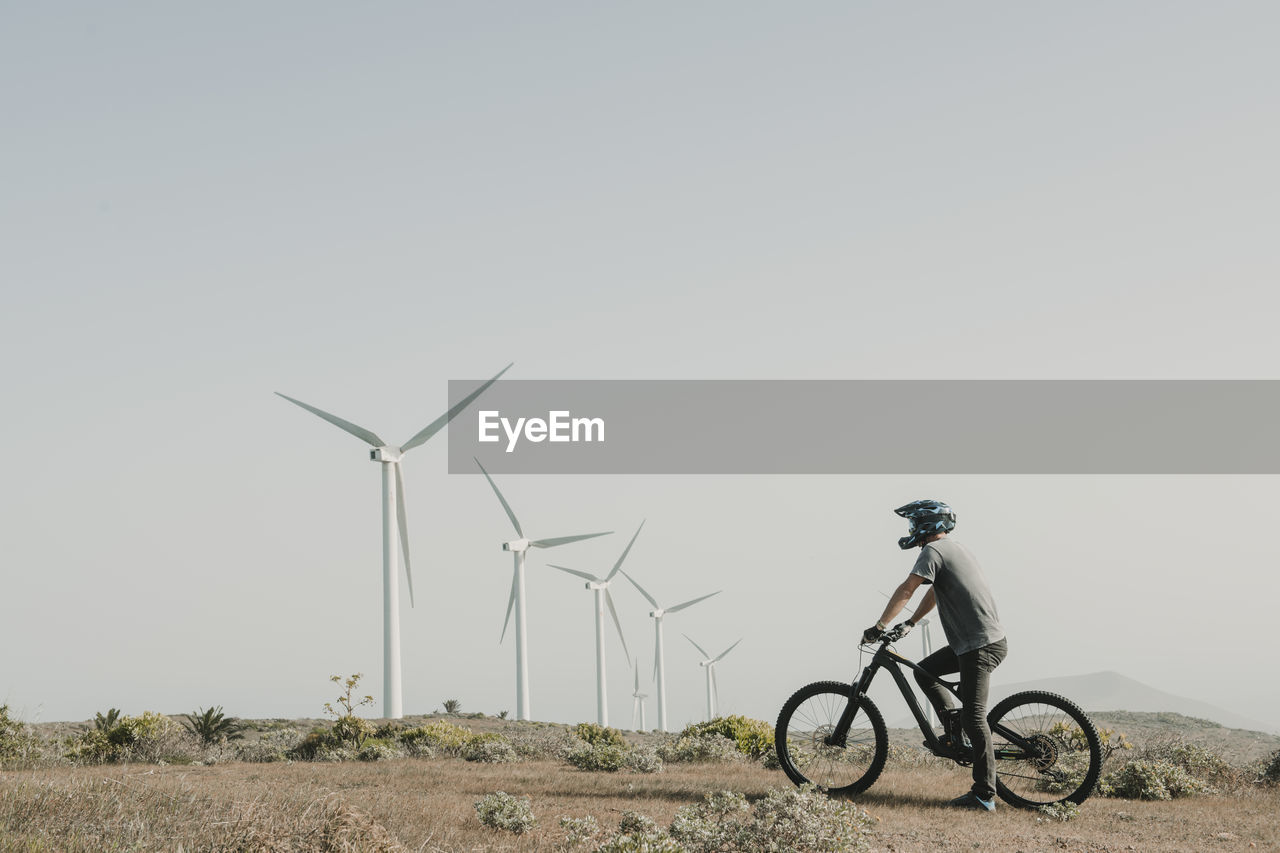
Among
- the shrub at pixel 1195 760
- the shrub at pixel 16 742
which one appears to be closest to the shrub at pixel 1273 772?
the shrub at pixel 1195 760

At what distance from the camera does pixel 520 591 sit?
57188mm

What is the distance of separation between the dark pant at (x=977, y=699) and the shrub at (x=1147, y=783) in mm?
3024

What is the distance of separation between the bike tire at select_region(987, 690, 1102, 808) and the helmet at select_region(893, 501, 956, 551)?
6.59 feet

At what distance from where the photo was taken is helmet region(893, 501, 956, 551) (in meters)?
11.6

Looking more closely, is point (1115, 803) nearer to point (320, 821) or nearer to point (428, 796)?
point (428, 796)

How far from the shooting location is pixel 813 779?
12.1 m

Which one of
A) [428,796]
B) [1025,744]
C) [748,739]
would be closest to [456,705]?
[748,739]

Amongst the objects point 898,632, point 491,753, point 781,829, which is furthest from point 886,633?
point 491,753

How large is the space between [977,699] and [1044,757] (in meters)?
1.10

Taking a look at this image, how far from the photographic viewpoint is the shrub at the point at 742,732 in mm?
18469

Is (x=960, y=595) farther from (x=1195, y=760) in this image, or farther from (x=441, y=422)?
(x=441, y=422)

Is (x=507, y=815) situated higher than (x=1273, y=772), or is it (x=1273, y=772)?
(x=507, y=815)

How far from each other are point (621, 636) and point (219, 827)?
200 feet

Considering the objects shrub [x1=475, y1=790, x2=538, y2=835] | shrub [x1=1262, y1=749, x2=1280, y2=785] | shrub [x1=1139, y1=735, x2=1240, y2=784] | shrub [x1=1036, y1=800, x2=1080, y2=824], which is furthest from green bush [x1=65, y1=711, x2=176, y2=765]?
shrub [x1=1262, y1=749, x2=1280, y2=785]
